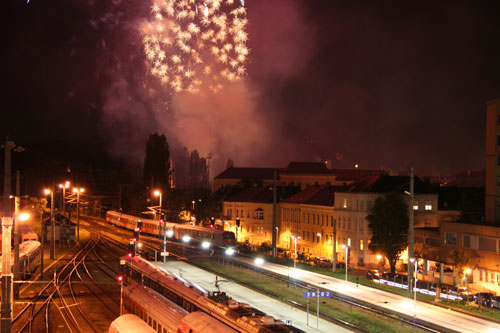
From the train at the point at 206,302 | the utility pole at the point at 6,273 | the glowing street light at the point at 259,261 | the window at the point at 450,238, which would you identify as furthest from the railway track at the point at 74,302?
the window at the point at 450,238

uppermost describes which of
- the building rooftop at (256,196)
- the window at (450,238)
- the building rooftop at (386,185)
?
the building rooftop at (386,185)

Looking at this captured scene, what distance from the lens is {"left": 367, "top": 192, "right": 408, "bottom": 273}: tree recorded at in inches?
2259

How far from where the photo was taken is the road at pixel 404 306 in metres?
26.4

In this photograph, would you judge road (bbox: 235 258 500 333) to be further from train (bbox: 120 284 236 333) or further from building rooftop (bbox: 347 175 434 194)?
building rooftop (bbox: 347 175 434 194)

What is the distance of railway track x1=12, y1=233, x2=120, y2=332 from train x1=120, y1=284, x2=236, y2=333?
3.80 meters

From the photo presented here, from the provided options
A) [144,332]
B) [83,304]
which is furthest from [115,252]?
[144,332]

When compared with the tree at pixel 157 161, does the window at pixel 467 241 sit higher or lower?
lower

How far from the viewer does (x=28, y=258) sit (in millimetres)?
42250

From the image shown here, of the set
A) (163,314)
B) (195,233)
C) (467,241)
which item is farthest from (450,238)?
(163,314)

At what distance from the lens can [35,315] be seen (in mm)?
29141

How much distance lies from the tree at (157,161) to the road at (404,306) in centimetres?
6701

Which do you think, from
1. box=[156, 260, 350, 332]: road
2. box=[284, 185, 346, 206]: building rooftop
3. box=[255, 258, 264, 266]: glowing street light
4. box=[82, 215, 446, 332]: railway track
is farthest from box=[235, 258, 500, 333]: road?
box=[284, 185, 346, 206]: building rooftop

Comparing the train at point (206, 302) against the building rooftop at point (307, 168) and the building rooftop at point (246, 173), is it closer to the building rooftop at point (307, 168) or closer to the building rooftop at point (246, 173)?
the building rooftop at point (307, 168)

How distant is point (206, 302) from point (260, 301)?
14.0 m
